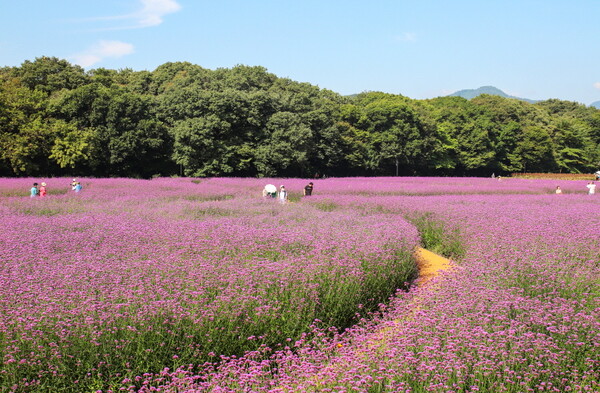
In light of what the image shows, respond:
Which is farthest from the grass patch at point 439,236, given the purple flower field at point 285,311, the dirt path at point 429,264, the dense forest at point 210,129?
the dense forest at point 210,129

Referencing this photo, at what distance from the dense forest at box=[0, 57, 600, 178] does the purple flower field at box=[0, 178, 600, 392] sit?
29.5 metres

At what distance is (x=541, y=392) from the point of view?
383 centimetres

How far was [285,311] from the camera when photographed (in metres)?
5.76

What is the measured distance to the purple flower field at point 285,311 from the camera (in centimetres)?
404

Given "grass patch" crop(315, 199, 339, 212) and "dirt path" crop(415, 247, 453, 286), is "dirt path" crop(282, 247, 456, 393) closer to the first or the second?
"dirt path" crop(415, 247, 453, 286)

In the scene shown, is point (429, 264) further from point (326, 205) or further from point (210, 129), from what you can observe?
point (210, 129)

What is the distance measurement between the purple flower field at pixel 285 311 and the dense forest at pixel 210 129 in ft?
96.7

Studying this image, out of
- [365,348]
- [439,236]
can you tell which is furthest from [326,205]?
[365,348]

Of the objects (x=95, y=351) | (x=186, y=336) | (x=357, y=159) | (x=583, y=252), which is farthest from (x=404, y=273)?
(x=357, y=159)

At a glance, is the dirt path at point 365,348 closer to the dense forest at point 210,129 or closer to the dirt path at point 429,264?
the dirt path at point 429,264

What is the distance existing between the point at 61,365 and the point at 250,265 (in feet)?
9.37

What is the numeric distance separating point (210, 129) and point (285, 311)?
115ft

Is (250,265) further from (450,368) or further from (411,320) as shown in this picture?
(450,368)

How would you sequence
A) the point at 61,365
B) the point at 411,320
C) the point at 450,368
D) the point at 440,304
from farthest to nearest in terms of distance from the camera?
1. the point at 440,304
2. the point at 411,320
3. the point at 61,365
4. the point at 450,368
